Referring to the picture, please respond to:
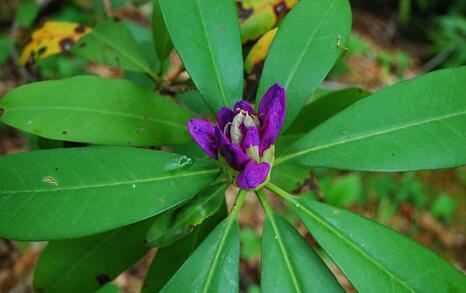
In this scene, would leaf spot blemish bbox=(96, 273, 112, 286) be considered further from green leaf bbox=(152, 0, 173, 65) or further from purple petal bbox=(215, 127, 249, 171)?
green leaf bbox=(152, 0, 173, 65)

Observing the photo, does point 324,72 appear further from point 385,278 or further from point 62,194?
point 62,194

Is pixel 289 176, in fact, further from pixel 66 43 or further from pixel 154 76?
pixel 66 43

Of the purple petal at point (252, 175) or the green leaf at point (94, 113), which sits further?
the green leaf at point (94, 113)

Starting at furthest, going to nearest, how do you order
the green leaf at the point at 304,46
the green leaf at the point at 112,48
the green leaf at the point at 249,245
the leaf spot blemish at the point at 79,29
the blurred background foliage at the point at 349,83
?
1. the green leaf at the point at 249,245
2. the blurred background foliage at the point at 349,83
3. the leaf spot blemish at the point at 79,29
4. the green leaf at the point at 112,48
5. the green leaf at the point at 304,46

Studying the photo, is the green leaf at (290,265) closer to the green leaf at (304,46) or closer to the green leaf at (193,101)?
the green leaf at (304,46)

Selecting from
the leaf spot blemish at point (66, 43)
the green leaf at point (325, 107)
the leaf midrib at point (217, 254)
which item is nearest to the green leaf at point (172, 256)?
the leaf midrib at point (217, 254)

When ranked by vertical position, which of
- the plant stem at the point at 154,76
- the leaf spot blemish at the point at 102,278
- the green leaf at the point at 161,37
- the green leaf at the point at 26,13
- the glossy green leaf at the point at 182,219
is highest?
the green leaf at the point at 26,13

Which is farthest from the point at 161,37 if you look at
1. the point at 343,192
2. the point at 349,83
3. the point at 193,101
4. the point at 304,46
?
the point at 349,83
